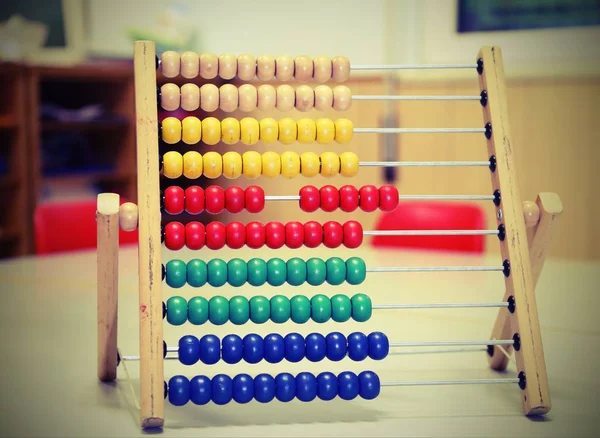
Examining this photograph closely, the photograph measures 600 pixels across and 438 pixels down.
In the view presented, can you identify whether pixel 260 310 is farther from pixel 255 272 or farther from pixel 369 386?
pixel 369 386

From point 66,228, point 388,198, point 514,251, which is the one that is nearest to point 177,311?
point 388,198

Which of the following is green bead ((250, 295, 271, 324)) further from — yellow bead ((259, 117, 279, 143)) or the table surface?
yellow bead ((259, 117, 279, 143))

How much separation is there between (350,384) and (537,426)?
30 centimetres

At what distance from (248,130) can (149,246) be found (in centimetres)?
30

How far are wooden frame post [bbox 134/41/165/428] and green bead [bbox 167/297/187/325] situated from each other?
72mm

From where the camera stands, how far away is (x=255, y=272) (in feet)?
4.41

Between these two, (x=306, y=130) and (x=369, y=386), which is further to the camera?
(x=306, y=130)

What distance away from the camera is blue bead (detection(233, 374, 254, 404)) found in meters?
1.24

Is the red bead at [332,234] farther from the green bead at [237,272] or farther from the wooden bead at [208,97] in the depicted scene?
the wooden bead at [208,97]

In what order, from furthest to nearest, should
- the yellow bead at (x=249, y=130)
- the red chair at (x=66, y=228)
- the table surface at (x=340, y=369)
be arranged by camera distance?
the red chair at (x=66, y=228)
the yellow bead at (x=249, y=130)
the table surface at (x=340, y=369)

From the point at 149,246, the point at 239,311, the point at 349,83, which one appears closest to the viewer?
the point at 149,246

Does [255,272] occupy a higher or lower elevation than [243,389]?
higher

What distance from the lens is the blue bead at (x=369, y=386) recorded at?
4.17 ft

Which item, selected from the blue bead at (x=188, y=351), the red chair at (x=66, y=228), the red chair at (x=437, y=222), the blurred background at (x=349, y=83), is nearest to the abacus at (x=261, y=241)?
the blue bead at (x=188, y=351)
